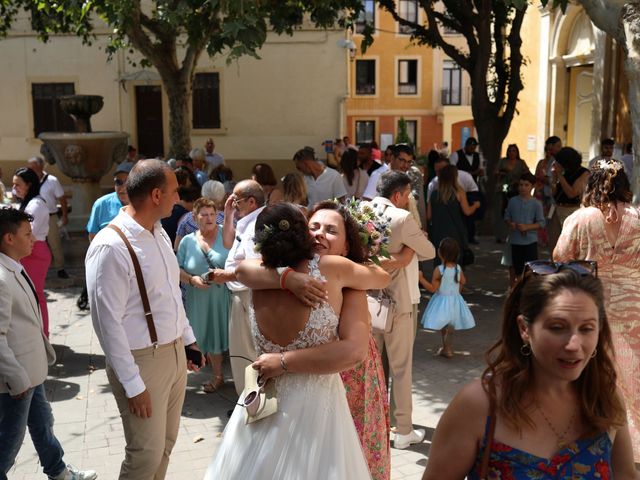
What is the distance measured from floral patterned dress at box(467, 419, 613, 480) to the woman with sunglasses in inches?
112

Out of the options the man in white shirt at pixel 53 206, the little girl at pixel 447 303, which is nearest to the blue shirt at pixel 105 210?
the man in white shirt at pixel 53 206

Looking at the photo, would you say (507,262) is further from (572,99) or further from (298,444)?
(572,99)

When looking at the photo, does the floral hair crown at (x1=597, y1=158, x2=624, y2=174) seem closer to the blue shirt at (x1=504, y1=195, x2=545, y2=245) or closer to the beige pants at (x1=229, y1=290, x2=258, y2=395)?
the beige pants at (x1=229, y1=290, x2=258, y2=395)

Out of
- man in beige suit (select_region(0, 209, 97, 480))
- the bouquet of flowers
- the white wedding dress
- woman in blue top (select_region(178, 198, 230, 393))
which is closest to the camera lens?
the white wedding dress

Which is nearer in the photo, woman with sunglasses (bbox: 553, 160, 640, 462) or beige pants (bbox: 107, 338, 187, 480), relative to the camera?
beige pants (bbox: 107, 338, 187, 480)

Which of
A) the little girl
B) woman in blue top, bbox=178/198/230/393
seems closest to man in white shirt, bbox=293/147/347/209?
the little girl

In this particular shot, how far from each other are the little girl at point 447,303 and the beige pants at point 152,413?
149 inches

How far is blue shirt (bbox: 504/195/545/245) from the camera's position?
952cm

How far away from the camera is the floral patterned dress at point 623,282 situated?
192 inches

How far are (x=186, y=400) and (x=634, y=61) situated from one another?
502 centimetres

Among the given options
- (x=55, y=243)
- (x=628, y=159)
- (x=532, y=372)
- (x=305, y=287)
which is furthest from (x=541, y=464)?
(x=628, y=159)

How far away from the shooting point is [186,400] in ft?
21.4

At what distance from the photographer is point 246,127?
21656 mm

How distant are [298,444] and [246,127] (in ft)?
62.9
